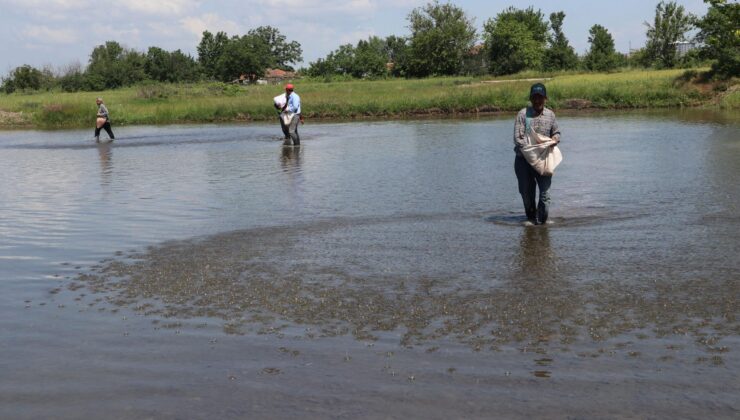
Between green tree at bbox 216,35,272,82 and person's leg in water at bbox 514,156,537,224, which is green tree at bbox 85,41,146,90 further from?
person's leg in water at bbox 514,156,537,224

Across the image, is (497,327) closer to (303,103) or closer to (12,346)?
(12,346)

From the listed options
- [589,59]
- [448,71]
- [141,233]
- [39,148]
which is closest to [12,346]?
[141,233]

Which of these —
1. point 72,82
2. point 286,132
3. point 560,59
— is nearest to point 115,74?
point 72,82

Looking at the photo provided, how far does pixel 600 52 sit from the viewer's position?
306ft

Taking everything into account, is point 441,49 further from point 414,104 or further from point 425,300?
point 425,300

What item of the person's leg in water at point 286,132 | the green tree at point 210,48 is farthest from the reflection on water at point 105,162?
the green tree at point 210,48

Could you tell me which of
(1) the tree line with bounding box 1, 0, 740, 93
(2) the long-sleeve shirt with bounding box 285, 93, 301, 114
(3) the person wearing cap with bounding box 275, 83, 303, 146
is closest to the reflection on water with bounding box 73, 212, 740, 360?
(2) the long-sleeve shirt with bounding box 285, 93, 301, 114

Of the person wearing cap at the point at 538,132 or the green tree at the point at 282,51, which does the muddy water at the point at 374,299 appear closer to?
the person wearing cap at the point at 538,132

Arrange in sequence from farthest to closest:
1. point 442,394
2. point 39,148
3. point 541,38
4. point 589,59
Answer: point 541,38, point 589,59, point 39,148, point 442,394

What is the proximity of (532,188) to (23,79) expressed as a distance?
88962 millimetres

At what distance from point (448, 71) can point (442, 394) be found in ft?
333

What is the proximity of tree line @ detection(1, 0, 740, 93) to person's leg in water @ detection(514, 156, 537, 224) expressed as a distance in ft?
180

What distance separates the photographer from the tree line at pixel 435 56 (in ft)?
275

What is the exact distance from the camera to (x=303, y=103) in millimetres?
46281
